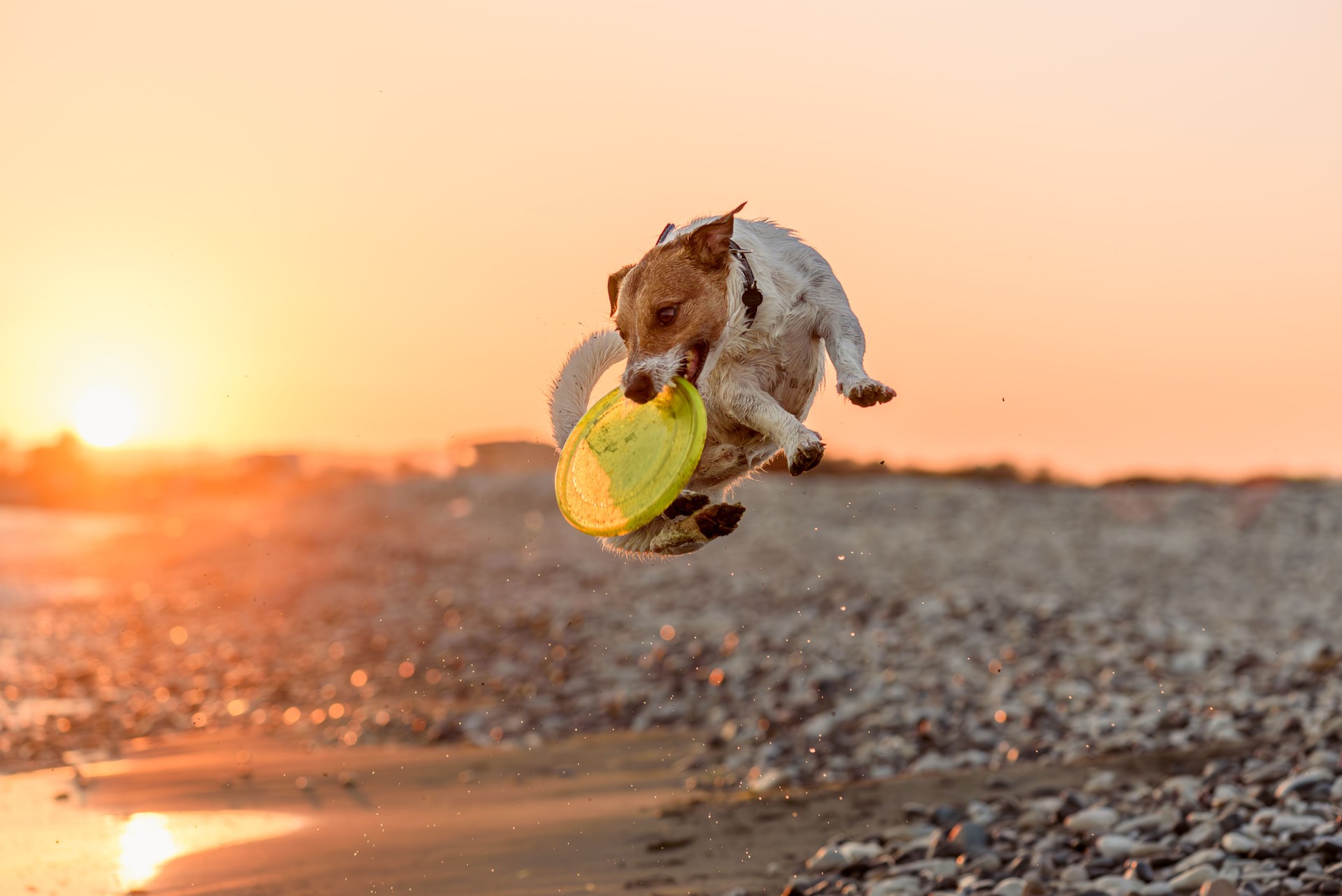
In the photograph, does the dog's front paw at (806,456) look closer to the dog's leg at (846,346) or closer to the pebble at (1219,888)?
the dog's leg at (846,346)

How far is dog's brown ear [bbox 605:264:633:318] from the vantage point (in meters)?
5.35

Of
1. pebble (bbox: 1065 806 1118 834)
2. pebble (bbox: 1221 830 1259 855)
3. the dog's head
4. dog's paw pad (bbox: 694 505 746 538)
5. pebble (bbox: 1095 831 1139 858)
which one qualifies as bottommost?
pebble (bbox: 1221 830 1259 855)

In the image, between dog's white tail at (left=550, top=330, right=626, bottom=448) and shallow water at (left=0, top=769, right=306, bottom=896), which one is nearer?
dog's white tail at (left=550, top=330, right=626, bottom=448)

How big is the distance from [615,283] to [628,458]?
0.78 metres

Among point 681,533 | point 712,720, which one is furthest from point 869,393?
point 712,720

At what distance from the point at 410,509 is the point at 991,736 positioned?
80.3ft

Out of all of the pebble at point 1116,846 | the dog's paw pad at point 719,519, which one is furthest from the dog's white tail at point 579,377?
the pebble at point 1116,846

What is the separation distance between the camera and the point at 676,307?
4.97 meters

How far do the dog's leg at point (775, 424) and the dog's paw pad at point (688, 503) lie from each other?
38cm

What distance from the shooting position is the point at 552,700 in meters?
15.0

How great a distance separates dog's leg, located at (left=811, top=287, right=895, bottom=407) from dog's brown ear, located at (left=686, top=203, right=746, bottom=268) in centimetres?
60

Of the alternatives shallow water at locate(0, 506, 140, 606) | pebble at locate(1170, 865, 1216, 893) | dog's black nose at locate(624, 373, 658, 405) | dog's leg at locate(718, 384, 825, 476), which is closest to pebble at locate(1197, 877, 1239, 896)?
pebble at locate(1170, 865, 1216, 893)

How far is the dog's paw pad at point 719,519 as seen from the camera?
191 inches

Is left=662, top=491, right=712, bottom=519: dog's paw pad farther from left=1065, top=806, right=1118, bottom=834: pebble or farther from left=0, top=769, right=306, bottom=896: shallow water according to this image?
left=0, top=769, right=306, bottom=896: shallow water
